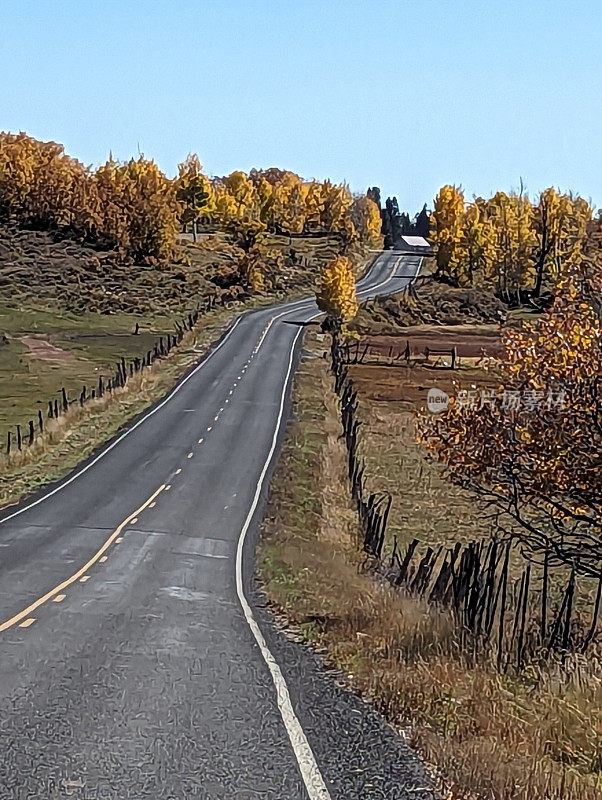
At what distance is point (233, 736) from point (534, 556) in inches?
787

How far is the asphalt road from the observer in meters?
8.09

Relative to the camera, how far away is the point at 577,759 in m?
8.70

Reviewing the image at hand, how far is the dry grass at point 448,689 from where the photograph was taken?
8055 mm

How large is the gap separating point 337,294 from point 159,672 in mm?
76808

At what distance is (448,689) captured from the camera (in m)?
10.8

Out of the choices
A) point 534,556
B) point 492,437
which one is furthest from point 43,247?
point 492,437

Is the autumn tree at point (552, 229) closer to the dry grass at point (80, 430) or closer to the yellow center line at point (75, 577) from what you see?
the dry grass at point (80, 430)

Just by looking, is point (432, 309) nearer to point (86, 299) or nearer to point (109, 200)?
point (86, 299)

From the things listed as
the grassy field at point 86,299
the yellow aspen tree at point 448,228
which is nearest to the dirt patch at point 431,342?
the grassy field at point 86,299

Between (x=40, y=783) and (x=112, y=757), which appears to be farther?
(x=112, y=757)

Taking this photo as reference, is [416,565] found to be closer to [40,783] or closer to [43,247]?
[40,783]

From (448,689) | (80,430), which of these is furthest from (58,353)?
(448,689)

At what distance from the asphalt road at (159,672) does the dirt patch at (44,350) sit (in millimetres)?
43008

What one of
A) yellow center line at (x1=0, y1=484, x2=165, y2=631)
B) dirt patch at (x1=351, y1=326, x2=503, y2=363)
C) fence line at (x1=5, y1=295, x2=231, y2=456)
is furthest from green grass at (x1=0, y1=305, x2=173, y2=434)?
dirt patch at (x1=351, y1=326, x2=503, y2=363)
